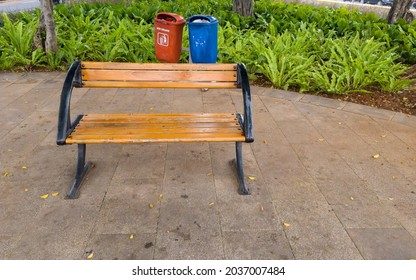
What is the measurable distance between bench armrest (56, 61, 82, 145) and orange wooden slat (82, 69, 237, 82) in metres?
0.09

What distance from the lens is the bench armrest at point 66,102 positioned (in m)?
2.57

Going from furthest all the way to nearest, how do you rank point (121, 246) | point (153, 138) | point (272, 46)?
point (272, 46), point (153, 138), point (121, 246)

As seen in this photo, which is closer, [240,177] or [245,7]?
[240,177]

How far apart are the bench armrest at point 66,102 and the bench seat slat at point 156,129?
6cm

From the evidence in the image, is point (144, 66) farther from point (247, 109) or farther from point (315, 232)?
point (315, 232)

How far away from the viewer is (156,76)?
2.98 m

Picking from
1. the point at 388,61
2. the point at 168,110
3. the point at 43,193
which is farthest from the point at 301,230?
the point at 388,61

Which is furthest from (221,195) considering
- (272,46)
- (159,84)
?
(272,46)

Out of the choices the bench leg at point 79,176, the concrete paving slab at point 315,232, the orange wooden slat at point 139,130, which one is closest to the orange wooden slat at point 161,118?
the orange wooden slat at point 139,130

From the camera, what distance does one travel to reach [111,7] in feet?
27.1

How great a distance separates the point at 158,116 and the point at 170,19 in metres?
2.69

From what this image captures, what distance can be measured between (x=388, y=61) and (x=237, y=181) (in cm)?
403

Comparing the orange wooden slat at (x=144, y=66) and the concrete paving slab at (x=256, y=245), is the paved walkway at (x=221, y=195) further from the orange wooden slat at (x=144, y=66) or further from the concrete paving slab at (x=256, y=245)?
the orange wooden slat at (x=144, y=66)

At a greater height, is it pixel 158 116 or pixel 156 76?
pixel 156 76
